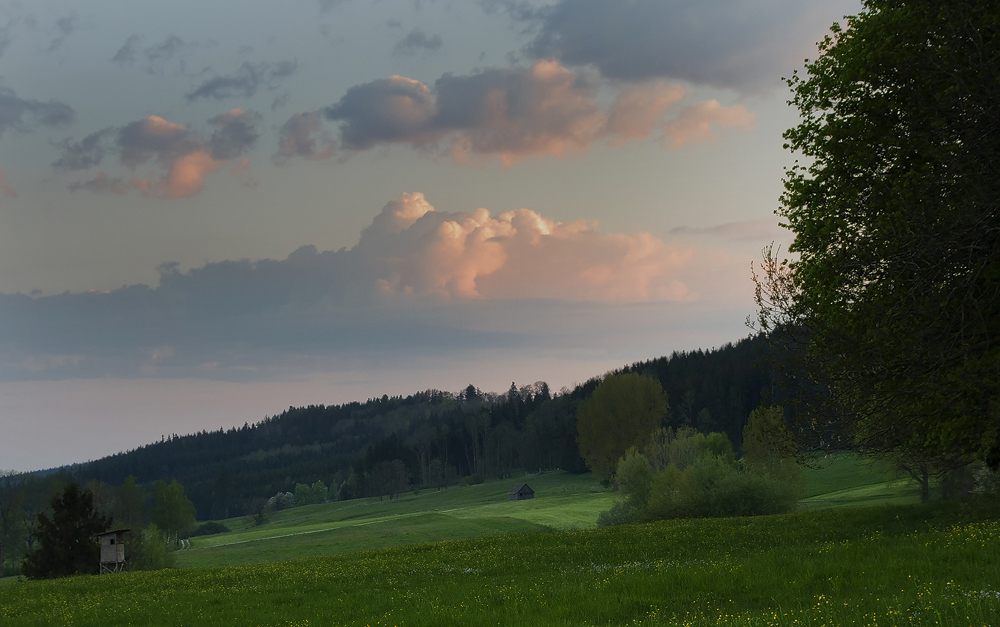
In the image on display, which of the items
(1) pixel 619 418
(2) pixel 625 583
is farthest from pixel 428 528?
(2) pixel 625 583

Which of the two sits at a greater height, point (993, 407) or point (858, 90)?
point (858, 90)

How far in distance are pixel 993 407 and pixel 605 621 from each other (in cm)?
1346

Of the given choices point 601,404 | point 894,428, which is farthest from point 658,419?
point 894,428

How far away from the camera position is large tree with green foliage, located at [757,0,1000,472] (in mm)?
18312

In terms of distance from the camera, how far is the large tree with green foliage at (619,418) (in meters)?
129

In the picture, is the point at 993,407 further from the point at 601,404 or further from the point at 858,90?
the point at 601,404

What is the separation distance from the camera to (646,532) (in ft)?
115

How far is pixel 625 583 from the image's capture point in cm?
1808

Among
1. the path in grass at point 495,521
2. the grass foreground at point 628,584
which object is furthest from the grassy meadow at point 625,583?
the path in grass at point 495,521

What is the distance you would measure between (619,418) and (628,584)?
114 meters

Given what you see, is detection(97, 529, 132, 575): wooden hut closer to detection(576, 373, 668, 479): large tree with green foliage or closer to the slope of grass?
the slope of grass

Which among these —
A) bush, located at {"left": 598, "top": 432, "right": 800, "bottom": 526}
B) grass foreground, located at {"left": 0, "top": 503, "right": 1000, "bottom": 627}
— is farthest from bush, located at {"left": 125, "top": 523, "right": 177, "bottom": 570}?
bush, located at {"left": 598, "top": 432, "right": 800, "bottom": 526}

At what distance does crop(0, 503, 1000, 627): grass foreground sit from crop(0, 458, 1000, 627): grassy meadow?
63 millimetres

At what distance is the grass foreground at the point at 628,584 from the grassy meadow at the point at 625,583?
63mm
